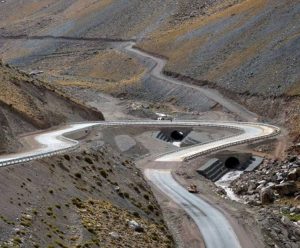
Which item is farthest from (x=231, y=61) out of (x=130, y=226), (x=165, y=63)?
(x=130, y=226)

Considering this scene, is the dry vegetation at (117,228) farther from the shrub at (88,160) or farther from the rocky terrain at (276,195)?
the rocky terrain at (276,195)

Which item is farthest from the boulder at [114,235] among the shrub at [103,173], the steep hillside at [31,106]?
the steep hillside at [31,106]

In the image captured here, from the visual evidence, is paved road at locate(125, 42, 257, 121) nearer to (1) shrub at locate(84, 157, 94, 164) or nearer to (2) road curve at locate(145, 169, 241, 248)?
(2) road curve at locate(145, 169, 241, 248)

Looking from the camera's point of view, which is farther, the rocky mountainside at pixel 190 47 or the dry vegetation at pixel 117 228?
the rocky mountainside at pixel 190 47

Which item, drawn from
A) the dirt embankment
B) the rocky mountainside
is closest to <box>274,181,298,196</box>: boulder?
the dirt embankment

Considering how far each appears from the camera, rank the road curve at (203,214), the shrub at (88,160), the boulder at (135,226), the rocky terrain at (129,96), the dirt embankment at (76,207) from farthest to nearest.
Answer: the shrub at (88,160), the road curve at (203,214), the boulder at (135,226), the rocky terrain at (129,96), the dirt embankment at (76,207)

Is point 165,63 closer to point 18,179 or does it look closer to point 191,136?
point 191,136

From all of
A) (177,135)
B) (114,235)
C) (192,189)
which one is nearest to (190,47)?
(177,135)

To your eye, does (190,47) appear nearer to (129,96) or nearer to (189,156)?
(129,96)
